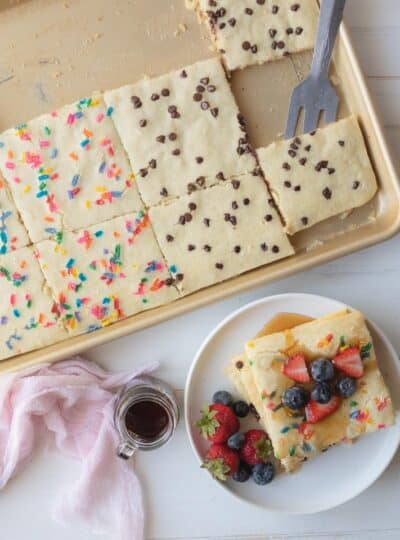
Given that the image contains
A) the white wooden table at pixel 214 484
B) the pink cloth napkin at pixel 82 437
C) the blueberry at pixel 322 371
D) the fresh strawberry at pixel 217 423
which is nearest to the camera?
the blueberry at pixel 322 371

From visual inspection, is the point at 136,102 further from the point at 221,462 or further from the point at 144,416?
the point at 221,462

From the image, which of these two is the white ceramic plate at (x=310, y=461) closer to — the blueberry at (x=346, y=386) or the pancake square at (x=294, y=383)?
the pancake square at (x=294, y=383)

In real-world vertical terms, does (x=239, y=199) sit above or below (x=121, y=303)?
above

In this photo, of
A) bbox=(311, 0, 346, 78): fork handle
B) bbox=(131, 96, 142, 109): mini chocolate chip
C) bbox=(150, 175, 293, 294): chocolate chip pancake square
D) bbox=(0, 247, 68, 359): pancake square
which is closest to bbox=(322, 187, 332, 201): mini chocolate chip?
bbox=(150, 175, 293, 294): chocolate chip pancake square

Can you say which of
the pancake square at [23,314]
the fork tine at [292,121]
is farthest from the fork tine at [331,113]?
the pancake square at [23,314]

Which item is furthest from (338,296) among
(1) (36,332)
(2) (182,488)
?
(1) (36,332)

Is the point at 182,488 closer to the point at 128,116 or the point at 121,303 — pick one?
the point at 121,303
